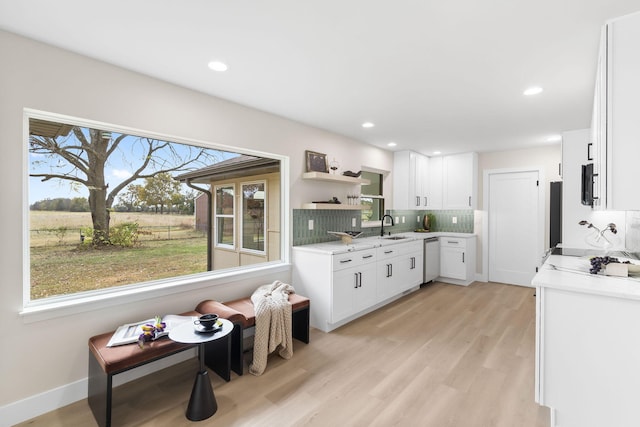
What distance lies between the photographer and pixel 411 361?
276 centimetres

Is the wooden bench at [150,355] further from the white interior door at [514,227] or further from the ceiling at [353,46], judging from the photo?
the white interior door at [514,227]

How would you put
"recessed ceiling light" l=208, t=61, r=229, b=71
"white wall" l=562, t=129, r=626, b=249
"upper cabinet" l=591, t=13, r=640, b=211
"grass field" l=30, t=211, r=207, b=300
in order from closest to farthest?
"upper cabinet" l=591, t=13, r=640, b=211 < "grass field" l=30, t=211, r=207, b=300 < "recessed ceiling light" l=208, t=61, r=229, b=71 < "white wall" l=562, t=129, r=626, b=249

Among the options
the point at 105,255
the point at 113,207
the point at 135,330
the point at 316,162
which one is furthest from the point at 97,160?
the point at 316,162

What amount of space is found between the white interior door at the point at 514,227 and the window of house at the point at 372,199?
2063 millimetres

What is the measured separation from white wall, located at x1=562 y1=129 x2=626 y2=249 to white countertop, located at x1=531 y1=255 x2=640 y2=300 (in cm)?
117

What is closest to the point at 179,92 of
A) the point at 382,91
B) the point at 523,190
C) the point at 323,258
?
the point at 382,91

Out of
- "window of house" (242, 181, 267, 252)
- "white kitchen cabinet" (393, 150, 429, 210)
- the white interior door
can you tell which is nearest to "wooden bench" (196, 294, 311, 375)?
"window of house" (242, 181, 267, 252)

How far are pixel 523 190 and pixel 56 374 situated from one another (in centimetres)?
637

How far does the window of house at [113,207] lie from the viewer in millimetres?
2160

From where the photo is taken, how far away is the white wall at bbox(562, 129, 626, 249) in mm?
3227

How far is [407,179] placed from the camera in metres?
5.43

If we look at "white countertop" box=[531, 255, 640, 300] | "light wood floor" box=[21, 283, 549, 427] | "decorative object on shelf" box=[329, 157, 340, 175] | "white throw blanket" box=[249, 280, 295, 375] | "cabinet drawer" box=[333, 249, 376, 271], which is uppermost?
"decorative object on shelf" box=[329, 157, 340, 175]

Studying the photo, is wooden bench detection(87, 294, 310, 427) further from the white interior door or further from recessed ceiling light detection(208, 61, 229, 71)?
the white interior door

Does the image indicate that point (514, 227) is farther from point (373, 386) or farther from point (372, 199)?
point (373, 386)
